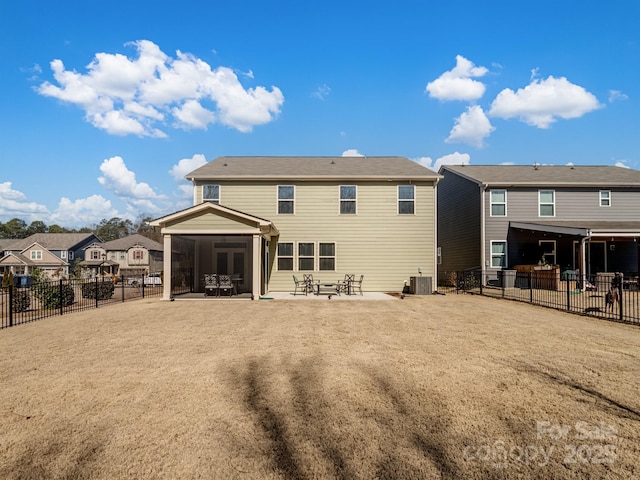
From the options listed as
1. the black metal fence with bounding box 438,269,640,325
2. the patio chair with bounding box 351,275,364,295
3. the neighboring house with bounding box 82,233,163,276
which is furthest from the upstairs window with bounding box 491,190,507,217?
the neighboring house with bounding box 82,233,163,276

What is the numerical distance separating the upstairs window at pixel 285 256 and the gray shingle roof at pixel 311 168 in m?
→ 3.37

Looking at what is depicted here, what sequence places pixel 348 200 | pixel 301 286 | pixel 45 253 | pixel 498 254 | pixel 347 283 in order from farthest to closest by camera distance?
1. pixel 45 253
2. pixel 498 254
3. pixel 348 200
4. pixel 301 286
5. pixel 347 283

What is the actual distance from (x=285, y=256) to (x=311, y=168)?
478cm

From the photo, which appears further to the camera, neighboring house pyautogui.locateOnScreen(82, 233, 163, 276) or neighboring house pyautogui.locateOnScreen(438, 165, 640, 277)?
neighboring house pyautogui.locateOnScreen(82, 233, 163, 276)

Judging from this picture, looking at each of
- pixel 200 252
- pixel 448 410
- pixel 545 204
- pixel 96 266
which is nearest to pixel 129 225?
pixel 96 266

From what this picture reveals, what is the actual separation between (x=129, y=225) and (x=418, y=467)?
4372 inches

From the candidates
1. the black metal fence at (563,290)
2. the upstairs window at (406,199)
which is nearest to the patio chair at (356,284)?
the upstairs window at (406,199)

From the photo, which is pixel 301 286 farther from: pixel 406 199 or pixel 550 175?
pixel 550 175

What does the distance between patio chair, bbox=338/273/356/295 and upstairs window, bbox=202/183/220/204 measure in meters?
7.42

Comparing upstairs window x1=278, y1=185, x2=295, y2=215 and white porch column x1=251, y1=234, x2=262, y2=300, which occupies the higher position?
upstairs window x1=278, y1=185, x2=295, y2=215

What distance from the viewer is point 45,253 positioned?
4622 cm

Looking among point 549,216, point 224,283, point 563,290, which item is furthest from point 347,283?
point 549,216

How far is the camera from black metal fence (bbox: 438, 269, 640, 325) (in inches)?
392

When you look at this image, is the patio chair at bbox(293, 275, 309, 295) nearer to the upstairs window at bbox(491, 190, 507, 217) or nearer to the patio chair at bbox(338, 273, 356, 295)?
the patio chair at bbox(338, 273, 356, 295)
